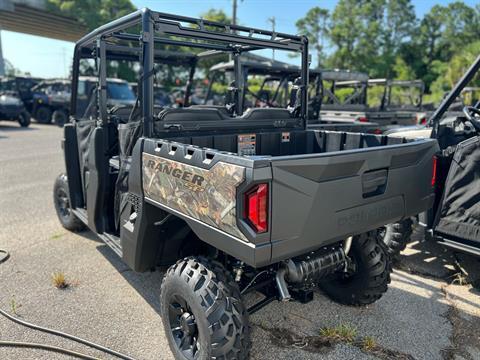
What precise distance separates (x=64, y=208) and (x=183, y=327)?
2.88 m

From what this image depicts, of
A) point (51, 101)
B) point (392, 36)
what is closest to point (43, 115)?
point (51, 101)

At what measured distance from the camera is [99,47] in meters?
3.31

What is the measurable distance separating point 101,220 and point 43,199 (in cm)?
315

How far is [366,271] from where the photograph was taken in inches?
118

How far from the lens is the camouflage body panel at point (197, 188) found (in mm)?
1961

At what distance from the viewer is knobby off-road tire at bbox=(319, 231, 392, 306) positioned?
2982mm

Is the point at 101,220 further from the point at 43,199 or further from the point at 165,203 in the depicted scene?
the point at 43,199

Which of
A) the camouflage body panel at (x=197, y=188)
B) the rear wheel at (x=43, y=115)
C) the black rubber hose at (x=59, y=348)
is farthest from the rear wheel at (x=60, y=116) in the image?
the camouflage body panel at (x=197, y=188)

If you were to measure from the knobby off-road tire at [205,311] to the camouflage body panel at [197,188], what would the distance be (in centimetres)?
35

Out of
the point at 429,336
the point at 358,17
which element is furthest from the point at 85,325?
the point at 358,17

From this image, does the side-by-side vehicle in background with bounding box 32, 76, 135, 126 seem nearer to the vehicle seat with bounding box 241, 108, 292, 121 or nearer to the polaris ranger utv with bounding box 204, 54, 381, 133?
the polaris ranger utv with bounding box 204, 54, 381, 133

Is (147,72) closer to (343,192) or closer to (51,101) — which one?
(343,192)

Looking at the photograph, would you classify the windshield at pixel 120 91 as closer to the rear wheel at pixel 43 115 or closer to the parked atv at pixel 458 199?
the rear wheel at pixel 43 115

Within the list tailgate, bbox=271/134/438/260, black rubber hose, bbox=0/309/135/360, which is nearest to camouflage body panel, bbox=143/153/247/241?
tailgate, bbox=271/134/438/260
